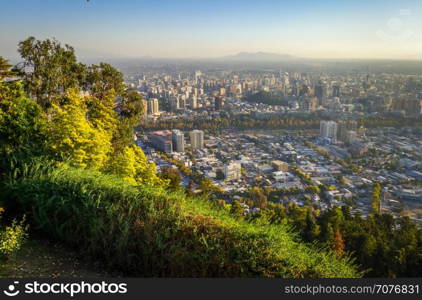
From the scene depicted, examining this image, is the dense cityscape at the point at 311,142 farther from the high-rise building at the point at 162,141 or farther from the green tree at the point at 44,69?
the green tree at the point at 44,69

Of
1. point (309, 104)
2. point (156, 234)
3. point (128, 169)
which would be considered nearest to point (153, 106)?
point (309, 104)

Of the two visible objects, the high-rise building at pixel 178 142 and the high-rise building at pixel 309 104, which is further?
the high-rise building at pixel 309 104

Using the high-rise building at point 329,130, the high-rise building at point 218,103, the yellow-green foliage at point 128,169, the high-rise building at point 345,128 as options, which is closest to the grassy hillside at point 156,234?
the yellow-green foliage at point 128,169

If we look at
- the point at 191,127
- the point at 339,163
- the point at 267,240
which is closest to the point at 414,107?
the point at 339,163

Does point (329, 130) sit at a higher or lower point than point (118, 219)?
lower

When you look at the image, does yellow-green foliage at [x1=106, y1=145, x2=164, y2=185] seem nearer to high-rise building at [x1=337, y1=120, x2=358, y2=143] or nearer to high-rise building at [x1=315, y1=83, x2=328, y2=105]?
high-rise building at [x1=337, y1=120, x2=358, y2=143]

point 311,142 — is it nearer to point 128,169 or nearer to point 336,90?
point 336,90
